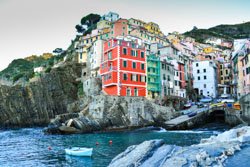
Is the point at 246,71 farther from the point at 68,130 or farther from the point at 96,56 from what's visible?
the point at 96,56

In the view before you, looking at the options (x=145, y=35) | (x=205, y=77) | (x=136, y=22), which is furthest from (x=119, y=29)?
(x=205, y=77)

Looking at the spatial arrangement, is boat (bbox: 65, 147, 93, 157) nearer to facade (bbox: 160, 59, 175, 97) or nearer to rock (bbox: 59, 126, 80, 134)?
rock (bbox: 59, 126, 80, 134)

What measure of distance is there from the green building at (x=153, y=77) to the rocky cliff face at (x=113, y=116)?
731 centimetres

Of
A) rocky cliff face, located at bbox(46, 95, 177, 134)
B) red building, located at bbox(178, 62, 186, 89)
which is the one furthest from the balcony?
red building, located at bbox(178, 62, 186, 89)

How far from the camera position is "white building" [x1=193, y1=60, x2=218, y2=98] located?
86.6 m

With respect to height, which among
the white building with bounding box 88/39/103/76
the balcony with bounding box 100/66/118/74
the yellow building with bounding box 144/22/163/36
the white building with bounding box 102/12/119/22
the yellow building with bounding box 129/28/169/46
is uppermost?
the white building with bounding box 102/12/119/22

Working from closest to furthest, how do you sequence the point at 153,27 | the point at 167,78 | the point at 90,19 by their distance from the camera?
1. the point at 167,78
2. the point at 153,27
3. the point at 90,19

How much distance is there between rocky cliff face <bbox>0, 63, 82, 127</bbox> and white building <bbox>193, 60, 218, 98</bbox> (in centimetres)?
3943

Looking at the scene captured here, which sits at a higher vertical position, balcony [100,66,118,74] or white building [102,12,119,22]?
white building [102,12,119,22]

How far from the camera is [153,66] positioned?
221 feet

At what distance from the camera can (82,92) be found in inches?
3115

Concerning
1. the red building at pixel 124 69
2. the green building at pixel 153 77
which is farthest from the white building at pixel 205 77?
the red building at pixel 124 69

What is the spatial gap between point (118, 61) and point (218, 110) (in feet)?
80.2

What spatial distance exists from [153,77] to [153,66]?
112 inches
